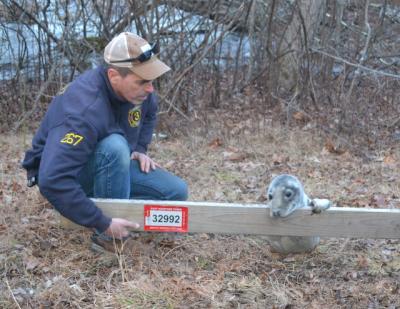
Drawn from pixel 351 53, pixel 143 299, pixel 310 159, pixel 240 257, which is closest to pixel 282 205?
pixel 240 257

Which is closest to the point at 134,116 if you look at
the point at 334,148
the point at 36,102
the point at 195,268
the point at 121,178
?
the point at 121,178

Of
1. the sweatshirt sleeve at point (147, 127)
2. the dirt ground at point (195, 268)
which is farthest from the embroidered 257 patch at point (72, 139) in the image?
the sweatshirt sleeve at point (147, 127)

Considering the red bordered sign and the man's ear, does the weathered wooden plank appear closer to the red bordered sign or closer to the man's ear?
the red bordered sign

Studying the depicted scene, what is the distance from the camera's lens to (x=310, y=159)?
20.4 ft

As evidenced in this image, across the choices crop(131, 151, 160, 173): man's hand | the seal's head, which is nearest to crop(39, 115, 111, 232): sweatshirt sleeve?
crop(131, 151, 160, 173): man's hand

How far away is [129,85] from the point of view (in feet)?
10.6

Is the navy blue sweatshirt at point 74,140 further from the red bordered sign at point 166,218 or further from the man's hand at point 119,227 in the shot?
the red bordered sign at point 166,218

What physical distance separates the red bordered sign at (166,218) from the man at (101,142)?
0.12m

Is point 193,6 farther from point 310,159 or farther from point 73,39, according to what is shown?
point 310,159

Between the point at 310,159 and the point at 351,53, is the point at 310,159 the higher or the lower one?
the lower one

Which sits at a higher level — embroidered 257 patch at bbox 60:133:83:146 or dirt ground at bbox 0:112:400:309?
embroidered 257 patch at bbox 60:133:83:146

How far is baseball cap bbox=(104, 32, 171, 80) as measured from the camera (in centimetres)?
320

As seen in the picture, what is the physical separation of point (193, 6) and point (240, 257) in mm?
4736

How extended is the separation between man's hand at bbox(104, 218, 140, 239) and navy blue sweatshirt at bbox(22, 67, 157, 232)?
0.03 meters
